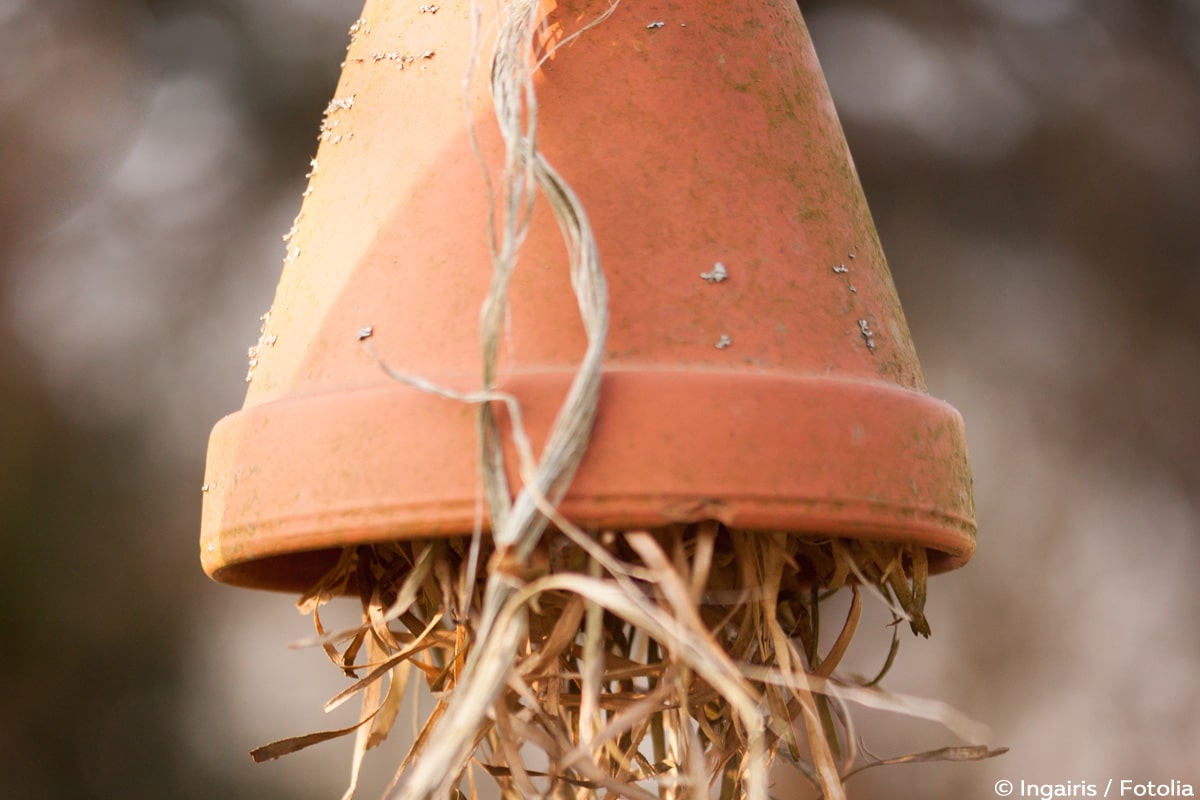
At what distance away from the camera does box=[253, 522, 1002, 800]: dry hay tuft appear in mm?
352

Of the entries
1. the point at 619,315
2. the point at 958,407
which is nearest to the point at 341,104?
the point at 619,315

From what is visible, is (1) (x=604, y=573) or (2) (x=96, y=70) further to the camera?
(2) (x=96, y=70)

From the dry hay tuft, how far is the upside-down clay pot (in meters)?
0.03

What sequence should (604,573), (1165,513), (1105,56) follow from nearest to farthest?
(604,573), (1165,513), (1105,56)

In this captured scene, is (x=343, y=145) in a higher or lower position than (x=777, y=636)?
higher

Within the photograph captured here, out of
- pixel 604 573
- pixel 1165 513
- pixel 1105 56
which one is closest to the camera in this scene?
pixel 604 573

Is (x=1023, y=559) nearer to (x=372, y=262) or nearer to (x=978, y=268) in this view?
(x=978, y=268)

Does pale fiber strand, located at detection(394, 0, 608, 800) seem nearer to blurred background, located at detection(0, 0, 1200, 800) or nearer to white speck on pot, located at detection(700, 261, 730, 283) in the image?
white speck on pot, located at detection(700, 261, 730, 283)

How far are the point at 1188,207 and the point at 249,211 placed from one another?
48.2 inches

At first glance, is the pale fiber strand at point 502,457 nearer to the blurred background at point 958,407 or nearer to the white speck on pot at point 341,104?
the white speck on pot at point 341,104

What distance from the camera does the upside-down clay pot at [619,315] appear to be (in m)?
0.37

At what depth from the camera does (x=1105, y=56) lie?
1470mm

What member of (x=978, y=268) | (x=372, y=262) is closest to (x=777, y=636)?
(x=372, y=262)

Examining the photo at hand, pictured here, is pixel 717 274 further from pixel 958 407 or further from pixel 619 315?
pixel 958 407
